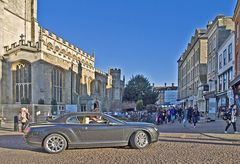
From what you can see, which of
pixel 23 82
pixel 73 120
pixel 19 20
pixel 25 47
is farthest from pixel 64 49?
pixel 73 120

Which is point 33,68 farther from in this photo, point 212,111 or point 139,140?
point 139,140

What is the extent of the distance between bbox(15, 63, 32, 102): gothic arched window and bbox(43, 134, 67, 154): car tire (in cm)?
2500

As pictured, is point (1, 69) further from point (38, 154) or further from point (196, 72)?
point (196, 72)

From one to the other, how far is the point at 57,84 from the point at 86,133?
28.0 metres

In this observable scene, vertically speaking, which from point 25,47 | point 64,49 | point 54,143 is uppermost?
point 64,49

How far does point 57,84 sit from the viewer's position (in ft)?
125

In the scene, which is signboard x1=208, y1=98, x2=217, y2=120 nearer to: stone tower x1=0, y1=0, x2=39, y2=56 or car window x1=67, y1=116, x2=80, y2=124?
car window x1=67, y1=116, x2=80, y2=124

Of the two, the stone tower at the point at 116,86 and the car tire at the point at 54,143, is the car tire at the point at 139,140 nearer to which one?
the car tire at the point at 54,143

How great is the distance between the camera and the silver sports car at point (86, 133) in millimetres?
10773

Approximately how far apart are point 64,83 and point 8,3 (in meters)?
13.5

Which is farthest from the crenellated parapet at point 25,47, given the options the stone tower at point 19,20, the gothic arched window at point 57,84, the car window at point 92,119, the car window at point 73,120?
the car window at point 92,119

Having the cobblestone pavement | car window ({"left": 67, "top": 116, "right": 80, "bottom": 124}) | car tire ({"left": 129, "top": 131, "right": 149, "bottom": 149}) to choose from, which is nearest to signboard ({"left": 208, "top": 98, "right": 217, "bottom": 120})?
the cobblestone pavement

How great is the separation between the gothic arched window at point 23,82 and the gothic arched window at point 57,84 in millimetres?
2939

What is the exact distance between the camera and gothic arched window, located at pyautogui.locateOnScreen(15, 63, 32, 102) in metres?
35.0
